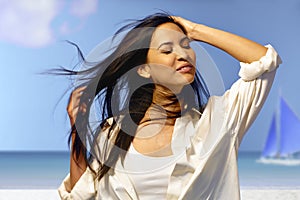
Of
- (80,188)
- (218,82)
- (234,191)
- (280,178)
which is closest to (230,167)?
(234,191)

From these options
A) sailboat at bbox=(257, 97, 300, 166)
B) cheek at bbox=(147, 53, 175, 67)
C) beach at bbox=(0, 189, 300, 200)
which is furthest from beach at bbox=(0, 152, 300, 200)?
cheek at bbox=(147, 53, 175, 67)

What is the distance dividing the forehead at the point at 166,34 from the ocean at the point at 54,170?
10164 millimetres

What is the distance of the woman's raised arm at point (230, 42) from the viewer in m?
1.35

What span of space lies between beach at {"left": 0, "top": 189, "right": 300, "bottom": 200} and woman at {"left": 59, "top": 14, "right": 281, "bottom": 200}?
4.87 feet

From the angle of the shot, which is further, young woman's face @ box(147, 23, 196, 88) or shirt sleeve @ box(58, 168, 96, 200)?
shirt sleeve @ box(58, 168, 96, 200)

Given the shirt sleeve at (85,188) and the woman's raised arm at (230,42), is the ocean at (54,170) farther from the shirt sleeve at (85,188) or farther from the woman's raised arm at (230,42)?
the woman's raised arm at (230,42)

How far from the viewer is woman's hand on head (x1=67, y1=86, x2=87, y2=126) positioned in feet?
4.67

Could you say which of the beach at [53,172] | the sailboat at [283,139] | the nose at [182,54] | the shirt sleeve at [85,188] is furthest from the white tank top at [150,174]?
the sailboat at [283,139]

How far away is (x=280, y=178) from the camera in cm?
1338

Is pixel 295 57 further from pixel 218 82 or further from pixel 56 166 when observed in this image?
pixel 218 82

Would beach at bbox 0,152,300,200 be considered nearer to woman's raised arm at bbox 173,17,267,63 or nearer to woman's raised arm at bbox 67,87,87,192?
woman's raised arm at bbox 67,87,87,192

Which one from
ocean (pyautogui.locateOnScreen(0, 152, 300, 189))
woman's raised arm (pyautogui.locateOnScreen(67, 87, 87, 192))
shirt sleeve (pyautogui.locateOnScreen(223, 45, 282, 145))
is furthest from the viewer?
ocean (pyautogui.locateOnScreen(0, 152, 300, 189))

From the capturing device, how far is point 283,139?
1448 centimetres

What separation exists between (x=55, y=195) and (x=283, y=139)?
1196 cm
